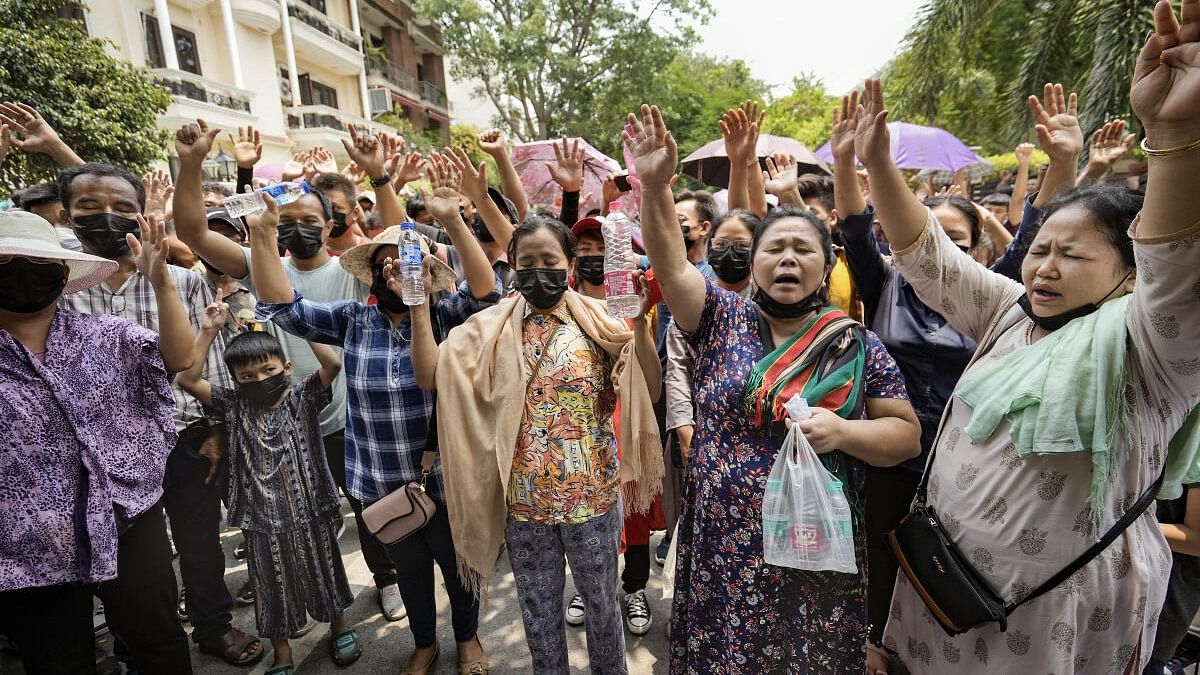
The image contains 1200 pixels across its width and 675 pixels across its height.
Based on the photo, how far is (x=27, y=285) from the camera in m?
1.98

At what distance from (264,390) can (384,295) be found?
0.81 metres

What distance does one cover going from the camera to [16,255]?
1.94 m

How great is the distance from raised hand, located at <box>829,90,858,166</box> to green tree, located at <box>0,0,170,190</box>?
720cm

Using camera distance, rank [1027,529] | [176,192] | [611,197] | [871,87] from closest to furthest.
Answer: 1. [1027,529]
2. [871,87]
3. [176,192]
4. [611,197]

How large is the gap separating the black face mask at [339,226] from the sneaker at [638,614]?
308cm

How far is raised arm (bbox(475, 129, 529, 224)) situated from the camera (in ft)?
10.3

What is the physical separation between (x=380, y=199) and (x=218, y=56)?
18.2 meters

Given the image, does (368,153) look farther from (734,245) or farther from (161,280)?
(734,245)

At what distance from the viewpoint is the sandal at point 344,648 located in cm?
288

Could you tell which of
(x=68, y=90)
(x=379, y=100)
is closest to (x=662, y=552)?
(x=68, y=90)

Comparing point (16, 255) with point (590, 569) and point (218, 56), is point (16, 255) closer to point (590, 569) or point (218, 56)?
point (590, 569)

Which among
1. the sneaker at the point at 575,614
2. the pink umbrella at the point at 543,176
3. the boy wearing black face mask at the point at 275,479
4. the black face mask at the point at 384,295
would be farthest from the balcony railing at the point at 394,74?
the sneaker at the point at 575,614

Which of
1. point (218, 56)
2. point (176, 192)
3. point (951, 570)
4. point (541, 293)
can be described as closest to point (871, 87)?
point (541, 293)

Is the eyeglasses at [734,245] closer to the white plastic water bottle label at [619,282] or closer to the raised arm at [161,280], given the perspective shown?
the white plastic water bottle label at [619,282]
